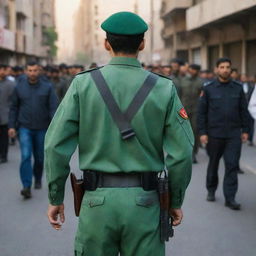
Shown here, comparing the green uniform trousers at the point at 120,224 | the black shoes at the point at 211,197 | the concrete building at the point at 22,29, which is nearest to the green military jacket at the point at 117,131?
the green uniform trousers at the point at 120,224

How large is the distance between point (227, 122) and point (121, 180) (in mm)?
4117

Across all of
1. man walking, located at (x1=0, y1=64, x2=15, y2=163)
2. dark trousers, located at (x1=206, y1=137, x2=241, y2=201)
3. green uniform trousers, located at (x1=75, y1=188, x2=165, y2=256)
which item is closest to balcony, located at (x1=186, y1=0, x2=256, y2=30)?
man walking, located at (x1=0, y1=64, x2=15, y2=163)

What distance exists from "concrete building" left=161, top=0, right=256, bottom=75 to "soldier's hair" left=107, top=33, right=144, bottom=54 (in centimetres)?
1547

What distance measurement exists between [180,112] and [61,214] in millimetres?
823

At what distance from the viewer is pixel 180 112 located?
9.13 feet

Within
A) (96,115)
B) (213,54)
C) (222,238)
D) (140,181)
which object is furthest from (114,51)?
(213,54)

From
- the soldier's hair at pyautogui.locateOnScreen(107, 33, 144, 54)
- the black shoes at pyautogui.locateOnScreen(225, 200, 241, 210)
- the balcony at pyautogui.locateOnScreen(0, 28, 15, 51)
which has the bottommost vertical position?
the black shoes at pyautogui.locateOnScreen(225, 200, 241, 210)

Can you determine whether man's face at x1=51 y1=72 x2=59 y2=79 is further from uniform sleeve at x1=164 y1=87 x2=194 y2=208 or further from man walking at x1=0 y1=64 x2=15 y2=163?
uniform sleeve at x1=164 y1=87 x2=194 y2=208

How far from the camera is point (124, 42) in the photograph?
272 cm

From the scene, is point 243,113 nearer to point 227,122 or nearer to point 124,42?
point 227,122

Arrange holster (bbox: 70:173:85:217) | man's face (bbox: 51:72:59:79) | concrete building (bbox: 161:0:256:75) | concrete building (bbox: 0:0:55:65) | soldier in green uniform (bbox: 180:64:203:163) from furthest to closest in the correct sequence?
concrete building (bbox: 0:0:55:65)
concrete building (bbox: 161:0:256:75)
man's face (bbox: 51:72:59:79)
soldier in green uniform (bbox: 180:64:203:163)
holster (bbox: 70:173:85:217)

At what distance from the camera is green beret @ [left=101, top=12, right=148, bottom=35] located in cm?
269

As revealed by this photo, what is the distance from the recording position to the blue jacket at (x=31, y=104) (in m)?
7.25

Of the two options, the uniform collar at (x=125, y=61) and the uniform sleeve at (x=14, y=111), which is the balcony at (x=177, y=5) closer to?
the uniform sleeve at (x=14, y=111)
